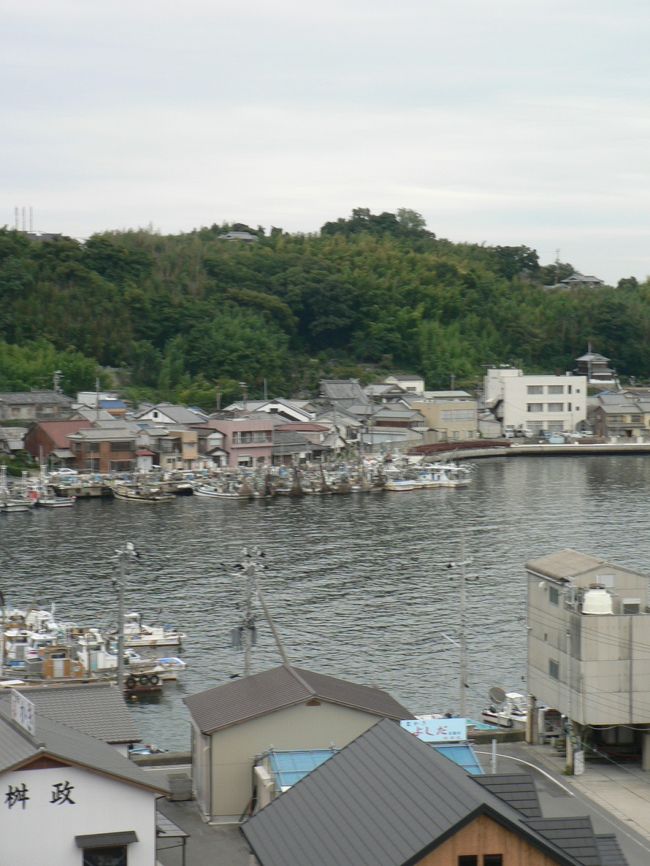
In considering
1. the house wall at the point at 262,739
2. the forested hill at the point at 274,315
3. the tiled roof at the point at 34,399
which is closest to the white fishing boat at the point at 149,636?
the house wall at the point at 262,739

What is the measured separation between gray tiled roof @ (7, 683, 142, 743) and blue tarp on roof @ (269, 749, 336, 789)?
2.66 feet

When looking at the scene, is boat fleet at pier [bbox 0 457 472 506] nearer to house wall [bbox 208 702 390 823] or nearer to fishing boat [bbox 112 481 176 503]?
fishing boat [bbox 112 481 176 503]

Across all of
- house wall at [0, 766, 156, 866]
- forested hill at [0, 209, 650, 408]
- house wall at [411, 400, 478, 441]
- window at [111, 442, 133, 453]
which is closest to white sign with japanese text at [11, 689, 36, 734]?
house wall at [0, 766, 156, 866]

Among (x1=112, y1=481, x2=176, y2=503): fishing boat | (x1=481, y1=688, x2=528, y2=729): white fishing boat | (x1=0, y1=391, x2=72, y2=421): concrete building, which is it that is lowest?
Result: (x1=481, y1=688, x2=528, y2=729): white fishing boat

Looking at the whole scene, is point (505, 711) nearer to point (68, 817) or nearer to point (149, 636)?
point (149, 636)

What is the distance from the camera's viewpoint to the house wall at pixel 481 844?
17.3 ft

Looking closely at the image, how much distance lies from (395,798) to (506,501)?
860 inches

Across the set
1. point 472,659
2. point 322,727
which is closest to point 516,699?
point 472,659

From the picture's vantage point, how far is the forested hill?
1612 inches

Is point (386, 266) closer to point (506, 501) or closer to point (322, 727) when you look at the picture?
point (506, 501)

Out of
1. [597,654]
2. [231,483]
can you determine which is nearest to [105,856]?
[597,654]

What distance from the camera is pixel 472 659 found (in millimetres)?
14234

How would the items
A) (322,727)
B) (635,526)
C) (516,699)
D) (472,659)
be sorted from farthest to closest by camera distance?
(635,526)
(472,659)
(516,699)
(322,727)

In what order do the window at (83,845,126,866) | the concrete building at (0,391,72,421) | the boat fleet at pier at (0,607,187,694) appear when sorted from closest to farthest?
the window at (83,845,126,866) → the boat fleet at pier at (0,607,187,694) → the concrete building at (0,391,72,421)
